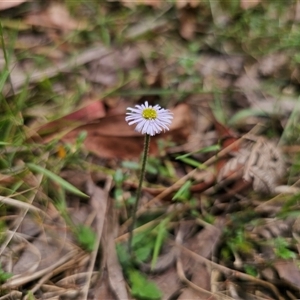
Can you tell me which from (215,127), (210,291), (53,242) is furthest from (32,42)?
(210,291)

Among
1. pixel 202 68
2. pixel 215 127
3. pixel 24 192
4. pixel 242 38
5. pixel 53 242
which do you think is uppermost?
pixel 242 38

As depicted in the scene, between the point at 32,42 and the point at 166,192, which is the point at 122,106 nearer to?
the point at 166,192

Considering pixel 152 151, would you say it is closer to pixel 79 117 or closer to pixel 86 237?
pixel 79 117

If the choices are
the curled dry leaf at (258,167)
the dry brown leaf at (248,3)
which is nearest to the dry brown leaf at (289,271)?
the curled dry leaf at (258,167)

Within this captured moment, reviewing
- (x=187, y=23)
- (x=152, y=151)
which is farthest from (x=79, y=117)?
(x=187, y=23)

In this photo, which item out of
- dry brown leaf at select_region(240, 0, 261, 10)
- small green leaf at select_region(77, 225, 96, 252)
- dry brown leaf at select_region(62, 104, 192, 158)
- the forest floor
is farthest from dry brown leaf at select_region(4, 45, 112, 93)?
dry brown leaf at select_region(240, 0, 261, 10)

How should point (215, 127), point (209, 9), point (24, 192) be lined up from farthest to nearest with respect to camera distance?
1. point (209, 9)
2. point (215, 127)
3. point (24, 192)
